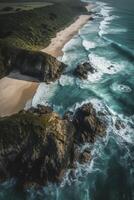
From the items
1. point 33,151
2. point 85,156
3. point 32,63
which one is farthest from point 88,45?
point 33,151

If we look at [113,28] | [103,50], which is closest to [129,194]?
[103,50]

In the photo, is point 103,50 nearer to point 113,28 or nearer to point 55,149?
point 113,28

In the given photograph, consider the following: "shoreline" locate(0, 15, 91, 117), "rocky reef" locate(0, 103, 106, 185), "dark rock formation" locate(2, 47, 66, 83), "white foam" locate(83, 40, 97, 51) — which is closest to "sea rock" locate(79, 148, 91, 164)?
"rocky reef" locate(0, 103, 106, 185)

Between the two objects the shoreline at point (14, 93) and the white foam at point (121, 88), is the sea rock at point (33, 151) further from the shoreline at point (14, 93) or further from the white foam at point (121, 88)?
the white foam at point (121, 88)

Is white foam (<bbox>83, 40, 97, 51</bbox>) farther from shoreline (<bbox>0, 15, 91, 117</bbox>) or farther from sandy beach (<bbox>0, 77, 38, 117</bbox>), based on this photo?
sandy beach (<bbox>0, 77, 38, 117</bbox>)

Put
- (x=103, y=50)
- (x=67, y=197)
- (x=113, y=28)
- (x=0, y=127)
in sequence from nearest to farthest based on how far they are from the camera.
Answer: (x=67, y=197), (x=0, y=127), (x=103, y=50), (x=113, y=28)

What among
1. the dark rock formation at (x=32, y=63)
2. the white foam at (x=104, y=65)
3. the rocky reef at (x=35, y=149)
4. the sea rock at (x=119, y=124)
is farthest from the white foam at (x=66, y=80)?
the rocky reef at (x=35, y=149)
